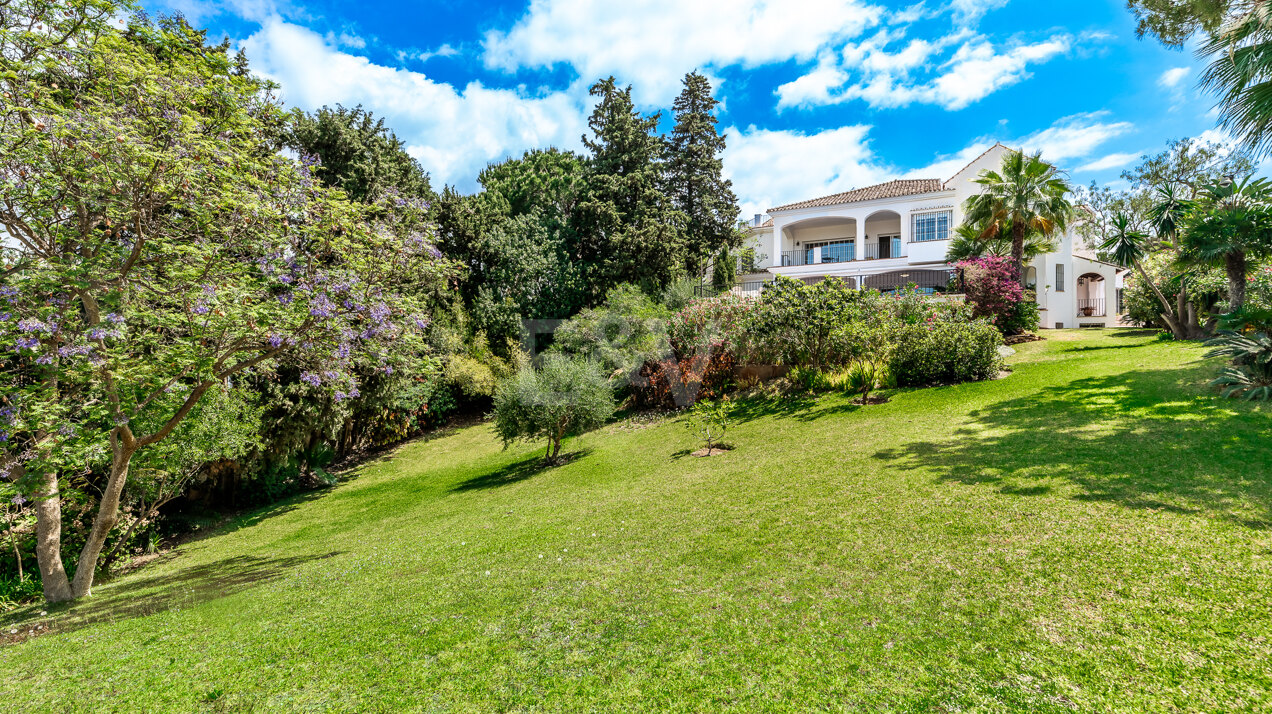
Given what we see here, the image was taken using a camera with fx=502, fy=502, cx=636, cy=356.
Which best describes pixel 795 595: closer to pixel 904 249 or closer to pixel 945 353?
pixel 945 353

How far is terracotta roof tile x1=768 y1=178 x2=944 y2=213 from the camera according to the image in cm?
2902

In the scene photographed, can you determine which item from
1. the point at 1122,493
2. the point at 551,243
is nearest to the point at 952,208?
the point at 551,243

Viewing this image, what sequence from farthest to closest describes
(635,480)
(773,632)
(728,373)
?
(728,373) < (635,480) < (773,632)

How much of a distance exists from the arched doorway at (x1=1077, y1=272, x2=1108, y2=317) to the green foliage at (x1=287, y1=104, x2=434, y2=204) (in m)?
36.3

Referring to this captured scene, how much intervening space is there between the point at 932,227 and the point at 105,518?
34.0m

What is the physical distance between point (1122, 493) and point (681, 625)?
5.53 metres

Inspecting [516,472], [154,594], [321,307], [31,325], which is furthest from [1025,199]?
[154,594]

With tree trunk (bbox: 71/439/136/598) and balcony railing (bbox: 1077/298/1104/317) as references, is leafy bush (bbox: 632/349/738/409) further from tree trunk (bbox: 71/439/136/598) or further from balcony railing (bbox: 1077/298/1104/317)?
balcony railing (bbox: 1077/298/1104/317)

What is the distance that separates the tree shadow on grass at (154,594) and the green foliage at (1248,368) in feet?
51.0

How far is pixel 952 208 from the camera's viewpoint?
27.9 metres

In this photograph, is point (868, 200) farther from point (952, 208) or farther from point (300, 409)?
point (300, 409)

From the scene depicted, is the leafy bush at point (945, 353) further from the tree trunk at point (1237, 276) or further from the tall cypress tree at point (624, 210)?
the tall cypress tree at point (624, 210)

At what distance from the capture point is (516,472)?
1379 centimetres

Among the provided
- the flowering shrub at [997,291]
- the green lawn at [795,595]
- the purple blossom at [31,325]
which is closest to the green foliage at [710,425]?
the green lawn at [795,595]
